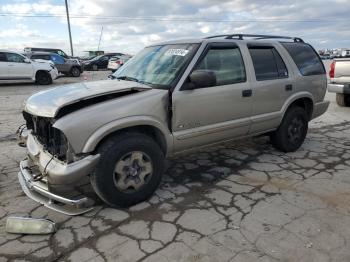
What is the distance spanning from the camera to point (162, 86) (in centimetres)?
406

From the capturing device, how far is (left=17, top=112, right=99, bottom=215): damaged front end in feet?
10.9

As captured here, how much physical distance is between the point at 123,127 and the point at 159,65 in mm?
1181

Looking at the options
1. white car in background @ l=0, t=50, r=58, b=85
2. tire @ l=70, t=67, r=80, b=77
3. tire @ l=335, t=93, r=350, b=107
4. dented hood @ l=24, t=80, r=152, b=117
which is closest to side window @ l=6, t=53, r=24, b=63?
white car in background @ l=0, t=50, r=58, b=85

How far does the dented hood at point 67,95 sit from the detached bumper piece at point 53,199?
2.29 feet

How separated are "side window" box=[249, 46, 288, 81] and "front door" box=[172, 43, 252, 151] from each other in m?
0.30

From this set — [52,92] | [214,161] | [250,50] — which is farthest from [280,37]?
[52,92]

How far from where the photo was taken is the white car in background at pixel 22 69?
16.3 m

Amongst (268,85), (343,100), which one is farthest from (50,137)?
(343,100)

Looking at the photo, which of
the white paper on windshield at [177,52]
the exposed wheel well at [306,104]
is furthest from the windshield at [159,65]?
the exposed wheel well at [306,104]

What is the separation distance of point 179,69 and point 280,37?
2.38m

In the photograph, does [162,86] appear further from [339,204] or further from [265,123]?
[339,204]

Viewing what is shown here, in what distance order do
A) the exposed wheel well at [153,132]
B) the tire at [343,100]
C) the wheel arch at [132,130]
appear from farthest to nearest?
the tire at [343,100] < the exposed wheel well at [153,132] < the wheel arch at [132,130]

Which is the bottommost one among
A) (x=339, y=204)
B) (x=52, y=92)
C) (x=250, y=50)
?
(x=339, y=204)

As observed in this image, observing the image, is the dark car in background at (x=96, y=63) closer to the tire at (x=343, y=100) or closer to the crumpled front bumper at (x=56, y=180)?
the tire at (x=343, y=100)
